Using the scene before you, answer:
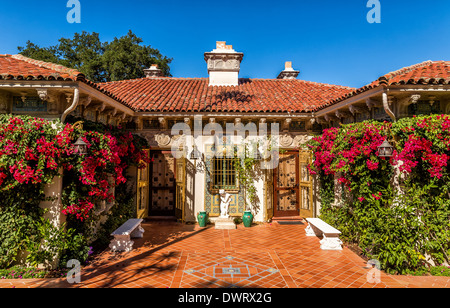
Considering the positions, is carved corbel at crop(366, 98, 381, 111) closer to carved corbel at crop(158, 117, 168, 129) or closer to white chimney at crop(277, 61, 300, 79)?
carved corbel at crop(158, 117, 168, 129)

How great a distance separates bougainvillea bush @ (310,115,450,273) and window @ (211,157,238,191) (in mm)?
3927

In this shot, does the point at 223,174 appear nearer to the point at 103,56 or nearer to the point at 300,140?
the point at 300,140

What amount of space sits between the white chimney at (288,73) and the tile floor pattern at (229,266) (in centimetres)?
955

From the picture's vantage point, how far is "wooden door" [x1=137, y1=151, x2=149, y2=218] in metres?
9.09

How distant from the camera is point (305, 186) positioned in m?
9.54

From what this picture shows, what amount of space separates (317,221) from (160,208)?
5832 mm

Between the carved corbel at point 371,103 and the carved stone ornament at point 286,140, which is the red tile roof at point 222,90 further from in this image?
the carved stone ornament at point 286,140

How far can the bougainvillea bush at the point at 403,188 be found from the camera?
195 inches

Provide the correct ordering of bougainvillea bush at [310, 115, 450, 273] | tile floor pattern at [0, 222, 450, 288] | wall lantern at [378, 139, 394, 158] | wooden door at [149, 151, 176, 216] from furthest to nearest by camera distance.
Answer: wooden door at [149, 151, 176, 216], wall lantern at [378, 139, 394, 158], bougainvillea bush at [310, 115, 450, 273], tile floor pattern at [0, 222, 450, 288]

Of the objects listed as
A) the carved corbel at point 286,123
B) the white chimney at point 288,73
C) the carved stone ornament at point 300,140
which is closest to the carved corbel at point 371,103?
the carved corbel at point 286,123

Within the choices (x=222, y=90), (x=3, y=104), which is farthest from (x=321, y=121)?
(x=3, y=104)

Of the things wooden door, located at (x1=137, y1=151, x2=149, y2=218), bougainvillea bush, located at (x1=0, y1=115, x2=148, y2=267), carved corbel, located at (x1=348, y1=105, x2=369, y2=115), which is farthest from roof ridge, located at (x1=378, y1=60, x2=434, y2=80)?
wooden door, located at (x1=137, y1=151, x2=149, y2=218)
